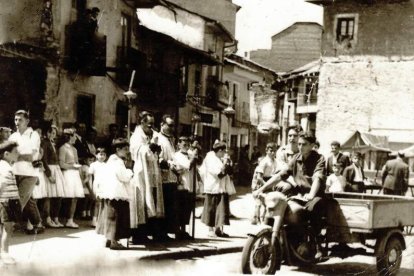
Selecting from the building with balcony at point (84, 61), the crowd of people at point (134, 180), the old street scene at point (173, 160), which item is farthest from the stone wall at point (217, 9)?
the crowd of people at point (134, 180)

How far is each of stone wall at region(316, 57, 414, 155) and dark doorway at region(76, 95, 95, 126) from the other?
15.2 metres

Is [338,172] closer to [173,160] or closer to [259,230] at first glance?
[173,160]

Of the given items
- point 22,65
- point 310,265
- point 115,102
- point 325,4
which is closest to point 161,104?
point 115,102

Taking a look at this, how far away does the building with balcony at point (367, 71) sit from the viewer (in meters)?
30.1

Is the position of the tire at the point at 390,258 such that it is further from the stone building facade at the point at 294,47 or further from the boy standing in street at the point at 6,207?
the stone building facade at the point at 294,47

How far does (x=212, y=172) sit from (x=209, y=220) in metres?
0.90

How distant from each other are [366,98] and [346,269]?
881 inches

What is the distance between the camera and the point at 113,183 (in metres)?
9.81

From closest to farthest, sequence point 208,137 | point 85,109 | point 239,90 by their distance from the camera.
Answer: point 85,109, point 208,137, point 239,90

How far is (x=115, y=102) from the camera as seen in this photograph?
2119cm

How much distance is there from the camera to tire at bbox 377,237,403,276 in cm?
907

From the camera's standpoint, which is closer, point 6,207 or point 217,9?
point 6,207

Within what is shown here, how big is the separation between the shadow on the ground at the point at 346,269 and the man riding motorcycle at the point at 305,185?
0.43 metres

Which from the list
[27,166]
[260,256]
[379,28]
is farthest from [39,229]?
[379,28]
